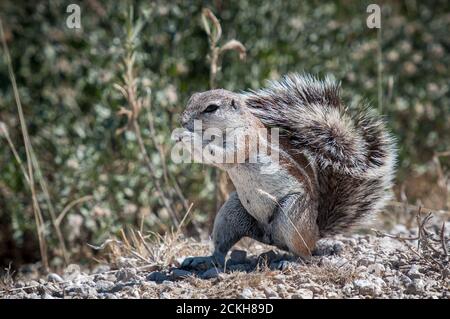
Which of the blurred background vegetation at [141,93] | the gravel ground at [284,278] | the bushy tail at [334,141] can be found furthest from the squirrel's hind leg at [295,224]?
the blurred background vegetation at [141,93]

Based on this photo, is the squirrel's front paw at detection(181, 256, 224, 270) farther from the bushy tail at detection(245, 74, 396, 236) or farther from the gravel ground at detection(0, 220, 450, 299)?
the bushy tail at detection(245, 74, 396, 236)

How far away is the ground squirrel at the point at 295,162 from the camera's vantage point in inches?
178

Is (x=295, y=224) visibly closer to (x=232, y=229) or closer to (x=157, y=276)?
(x=232, y=229)

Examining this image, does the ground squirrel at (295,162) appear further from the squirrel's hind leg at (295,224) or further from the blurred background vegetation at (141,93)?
the blurred background vegetation at (141,93)

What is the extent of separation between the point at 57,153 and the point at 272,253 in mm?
2955

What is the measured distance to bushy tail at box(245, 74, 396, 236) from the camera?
464 centimetres

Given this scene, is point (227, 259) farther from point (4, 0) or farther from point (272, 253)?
point (4, 0)

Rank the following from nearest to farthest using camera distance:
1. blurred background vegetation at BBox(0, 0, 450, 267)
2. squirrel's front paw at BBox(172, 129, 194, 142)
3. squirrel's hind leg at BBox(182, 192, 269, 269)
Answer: squirrel's front paw at BBox(172, 129, 194, 142) < squirrel's hind leg at BBox(182, 192, 269, 269) < blurred background vegetation at BBox(0, 0, 450, 267)

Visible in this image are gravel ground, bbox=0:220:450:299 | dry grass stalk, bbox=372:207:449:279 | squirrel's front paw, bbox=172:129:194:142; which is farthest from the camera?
squirrel's front paw, bbox=172:129:194:142

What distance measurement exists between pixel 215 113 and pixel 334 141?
79 cm

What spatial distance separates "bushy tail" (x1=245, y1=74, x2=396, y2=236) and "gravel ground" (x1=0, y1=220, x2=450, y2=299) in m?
0.34

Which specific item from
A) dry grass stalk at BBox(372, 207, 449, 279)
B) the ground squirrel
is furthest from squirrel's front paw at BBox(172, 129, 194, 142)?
dry grass stalk at BBox(372, 207, 449, 279)

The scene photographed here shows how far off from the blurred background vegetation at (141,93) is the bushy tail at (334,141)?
5.19 feet
